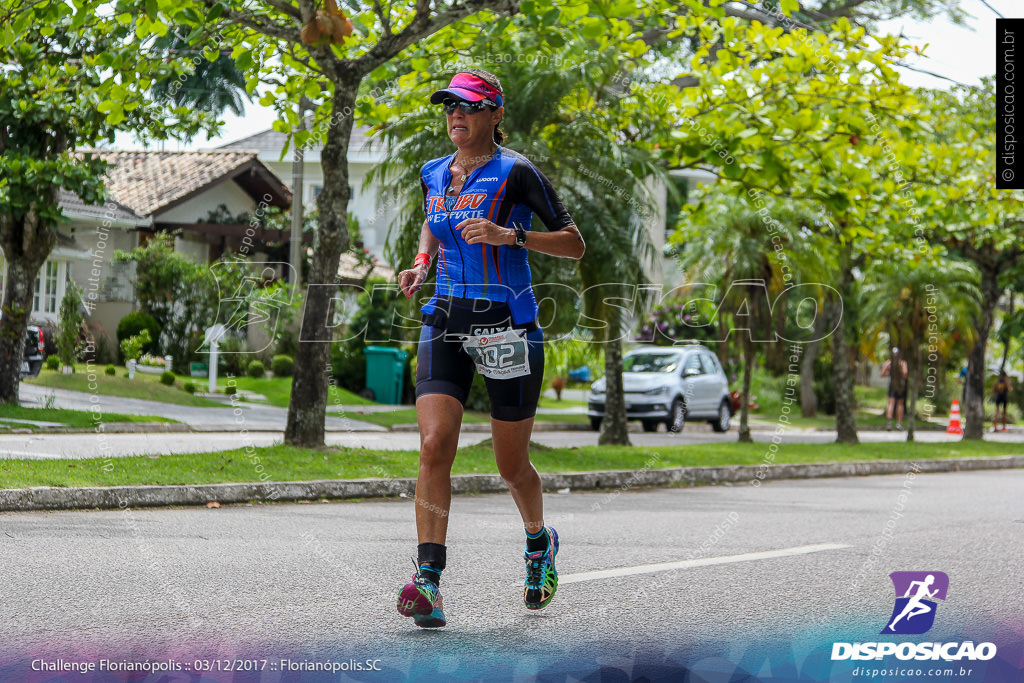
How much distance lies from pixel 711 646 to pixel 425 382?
1.48m

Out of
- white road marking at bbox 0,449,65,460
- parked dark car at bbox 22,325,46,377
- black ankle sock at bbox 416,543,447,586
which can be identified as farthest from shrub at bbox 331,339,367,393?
black ankle sock at bbox 416,543,447,586

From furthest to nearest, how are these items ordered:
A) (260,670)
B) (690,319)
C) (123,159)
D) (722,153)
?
1. (123,159)
2. (690,319)
3. (722,153)
4. (260,670)

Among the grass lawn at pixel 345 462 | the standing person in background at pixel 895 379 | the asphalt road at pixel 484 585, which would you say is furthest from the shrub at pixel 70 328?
the standing person in background at pixel 895 379

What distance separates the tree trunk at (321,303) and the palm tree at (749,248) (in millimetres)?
6294

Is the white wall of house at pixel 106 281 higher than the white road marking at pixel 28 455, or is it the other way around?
the white wall of house at pixel 106 281

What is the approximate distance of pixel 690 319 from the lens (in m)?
24.9

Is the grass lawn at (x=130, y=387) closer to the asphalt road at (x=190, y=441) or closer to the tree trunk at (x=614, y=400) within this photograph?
the asphalt road at (x=190, y=441)

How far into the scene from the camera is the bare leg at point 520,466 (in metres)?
4.47

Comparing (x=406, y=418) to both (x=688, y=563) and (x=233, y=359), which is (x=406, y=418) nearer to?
(x=233, y=359)

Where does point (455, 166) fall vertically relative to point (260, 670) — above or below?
above

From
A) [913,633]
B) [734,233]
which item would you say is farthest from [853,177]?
[913,633]

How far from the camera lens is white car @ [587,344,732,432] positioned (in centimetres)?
2305

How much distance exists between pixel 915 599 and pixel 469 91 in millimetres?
3184

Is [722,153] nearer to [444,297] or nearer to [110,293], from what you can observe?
[444,297]
